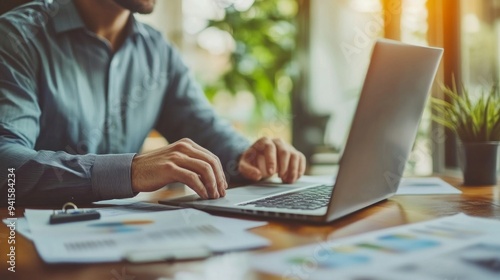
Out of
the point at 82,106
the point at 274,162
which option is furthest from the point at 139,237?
the point at 82,106

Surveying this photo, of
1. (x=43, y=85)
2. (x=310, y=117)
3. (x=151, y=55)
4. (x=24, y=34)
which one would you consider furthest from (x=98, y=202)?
(x=310, y=117)

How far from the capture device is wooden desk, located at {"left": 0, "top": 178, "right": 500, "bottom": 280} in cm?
48

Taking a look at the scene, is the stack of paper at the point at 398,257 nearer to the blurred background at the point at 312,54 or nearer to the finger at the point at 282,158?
the finger at the point at 282,158

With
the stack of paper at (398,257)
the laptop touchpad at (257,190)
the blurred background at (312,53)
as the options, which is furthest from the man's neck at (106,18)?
the blurred background at (312,53)

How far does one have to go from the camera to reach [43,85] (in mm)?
1224

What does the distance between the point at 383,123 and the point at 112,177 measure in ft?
1.54

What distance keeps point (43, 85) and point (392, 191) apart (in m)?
0.84

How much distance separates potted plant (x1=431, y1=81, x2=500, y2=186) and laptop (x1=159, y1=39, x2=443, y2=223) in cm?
32

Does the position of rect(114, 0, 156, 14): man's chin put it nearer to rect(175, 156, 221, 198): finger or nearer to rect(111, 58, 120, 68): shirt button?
rect(111, 58, 120, 68): shirt button

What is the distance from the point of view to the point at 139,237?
0.60 m

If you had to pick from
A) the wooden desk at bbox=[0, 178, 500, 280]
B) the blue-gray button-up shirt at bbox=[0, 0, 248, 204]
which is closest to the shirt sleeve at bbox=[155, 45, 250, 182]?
the blue-gray button-up shirt at bbox=[0, 0, 248, 204]

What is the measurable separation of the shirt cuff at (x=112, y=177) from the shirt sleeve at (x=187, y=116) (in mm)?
519

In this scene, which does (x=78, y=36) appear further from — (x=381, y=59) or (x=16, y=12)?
(x=381, y=59)

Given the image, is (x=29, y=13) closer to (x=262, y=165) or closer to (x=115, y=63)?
(x=115, y=63)
